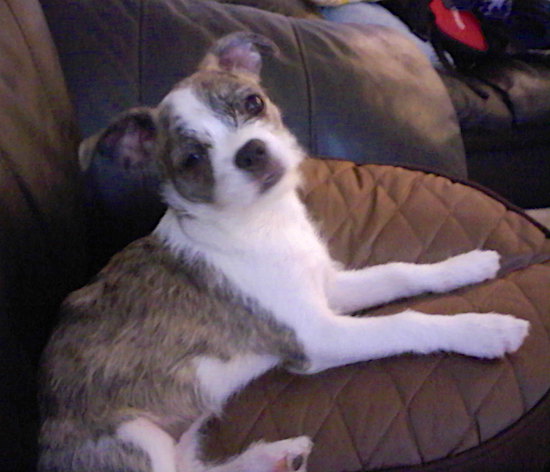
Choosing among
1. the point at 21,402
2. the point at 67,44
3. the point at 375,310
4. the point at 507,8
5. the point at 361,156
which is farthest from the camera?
the point at 507,8

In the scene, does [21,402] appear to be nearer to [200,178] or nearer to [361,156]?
[200,178]

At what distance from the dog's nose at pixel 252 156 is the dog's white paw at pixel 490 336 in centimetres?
65

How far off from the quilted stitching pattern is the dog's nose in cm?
58

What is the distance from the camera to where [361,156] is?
222 centimetres

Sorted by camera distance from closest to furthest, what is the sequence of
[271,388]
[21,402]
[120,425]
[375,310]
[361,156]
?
[21,402] < [120,425] < [271,388] < [375,310] < [361,156]

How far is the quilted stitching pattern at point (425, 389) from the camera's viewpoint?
124cm

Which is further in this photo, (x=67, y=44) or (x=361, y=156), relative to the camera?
(x=361, y=156)

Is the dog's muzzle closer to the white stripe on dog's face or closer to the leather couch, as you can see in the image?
the white stripe on dog's face

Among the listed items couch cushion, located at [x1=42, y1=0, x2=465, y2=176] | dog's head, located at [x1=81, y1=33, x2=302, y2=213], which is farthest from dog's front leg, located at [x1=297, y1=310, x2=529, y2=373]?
couch cushion, located at [x1=42, y1=0, x2=465, y2=176]

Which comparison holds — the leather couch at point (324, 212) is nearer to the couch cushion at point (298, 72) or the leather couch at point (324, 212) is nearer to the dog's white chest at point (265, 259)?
the couch cushion at point (298, 72)

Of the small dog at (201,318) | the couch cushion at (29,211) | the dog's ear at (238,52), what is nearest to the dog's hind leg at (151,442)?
the small dog at (201,318)

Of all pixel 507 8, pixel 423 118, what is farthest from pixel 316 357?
pixel 507 8

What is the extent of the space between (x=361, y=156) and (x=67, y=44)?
122cm

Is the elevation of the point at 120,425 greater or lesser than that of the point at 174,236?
lesser
